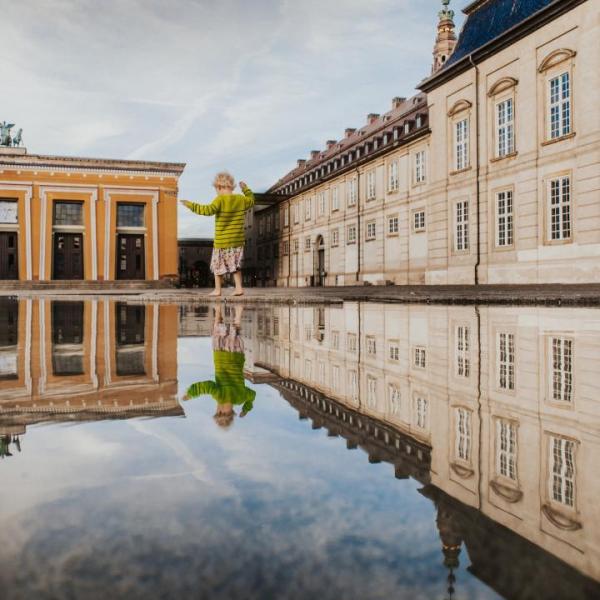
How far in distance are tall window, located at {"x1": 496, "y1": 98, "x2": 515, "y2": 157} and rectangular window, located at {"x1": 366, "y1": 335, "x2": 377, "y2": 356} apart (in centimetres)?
2070

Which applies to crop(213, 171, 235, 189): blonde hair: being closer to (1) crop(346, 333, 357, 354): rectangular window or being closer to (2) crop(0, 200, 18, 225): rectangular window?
(1) crop(346, 333, 357, 354): rectangular window

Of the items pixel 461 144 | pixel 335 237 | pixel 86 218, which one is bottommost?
pixel 335 237

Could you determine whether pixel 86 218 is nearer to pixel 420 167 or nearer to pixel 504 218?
pixel 420 167

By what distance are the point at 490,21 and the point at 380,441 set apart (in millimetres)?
27808

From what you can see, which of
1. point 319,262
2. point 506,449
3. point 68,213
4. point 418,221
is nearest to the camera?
point 506,449

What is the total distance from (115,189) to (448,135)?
3215cm

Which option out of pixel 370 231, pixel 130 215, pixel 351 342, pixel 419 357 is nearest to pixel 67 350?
pixel 351 342

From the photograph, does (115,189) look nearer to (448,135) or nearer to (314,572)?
(448,135)

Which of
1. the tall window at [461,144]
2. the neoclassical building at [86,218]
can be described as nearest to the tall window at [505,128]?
the tall window at [461,144]

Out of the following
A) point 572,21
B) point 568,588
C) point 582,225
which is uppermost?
point 572,21

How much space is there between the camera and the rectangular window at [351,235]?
40.6 metres

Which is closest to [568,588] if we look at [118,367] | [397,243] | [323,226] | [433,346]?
[118,367]

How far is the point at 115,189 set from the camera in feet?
166

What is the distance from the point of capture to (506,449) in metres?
1.66
